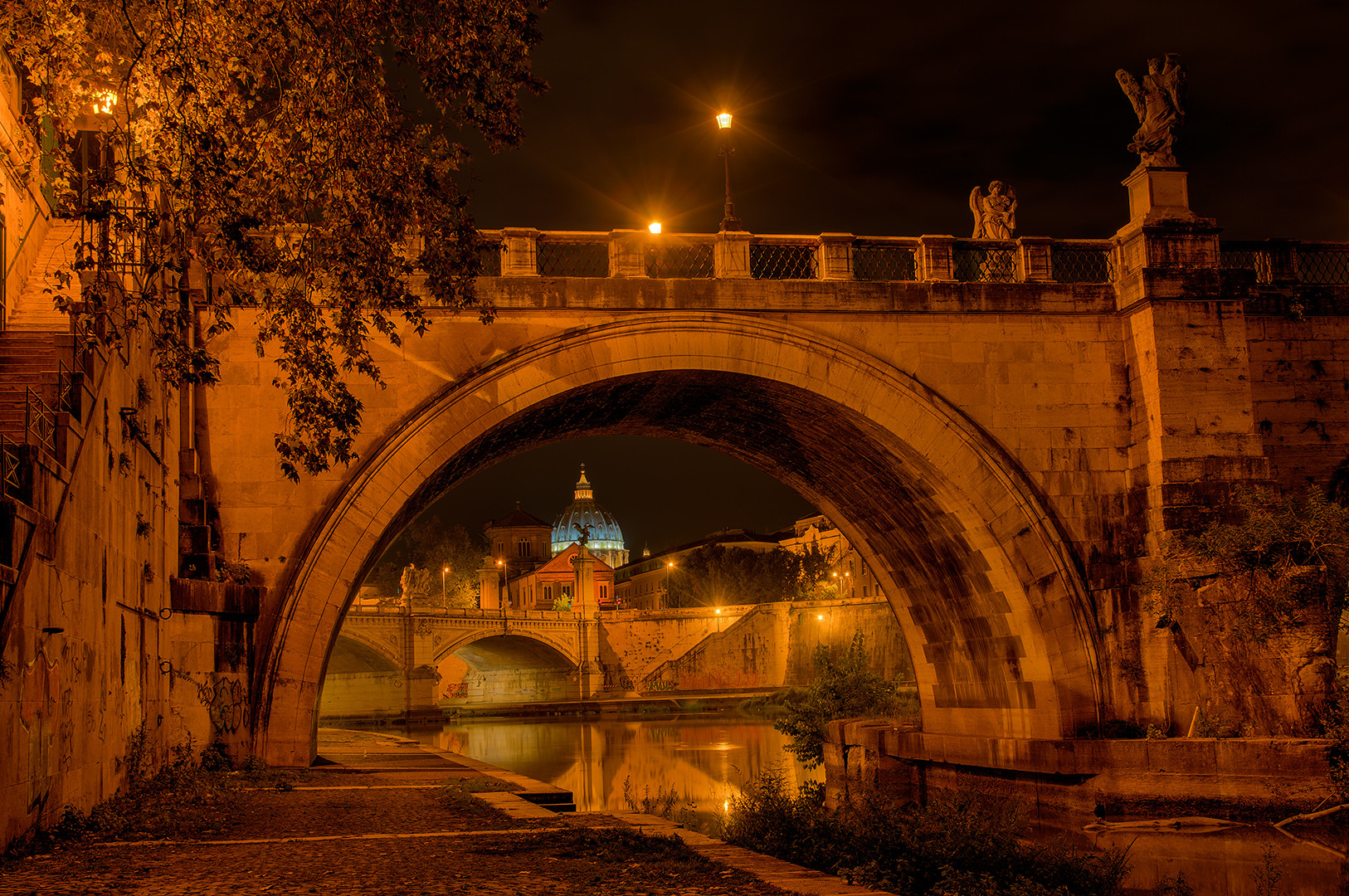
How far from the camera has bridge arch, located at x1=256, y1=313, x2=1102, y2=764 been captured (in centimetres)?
1443

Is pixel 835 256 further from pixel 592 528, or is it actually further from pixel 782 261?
pixel 592 528

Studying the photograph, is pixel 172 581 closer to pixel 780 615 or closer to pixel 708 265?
pixel 708 265

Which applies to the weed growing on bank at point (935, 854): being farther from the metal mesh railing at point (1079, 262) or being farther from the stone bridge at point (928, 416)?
the metal mesh railing at point (1079, 262)

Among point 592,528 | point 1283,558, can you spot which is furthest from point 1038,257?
point 592,528

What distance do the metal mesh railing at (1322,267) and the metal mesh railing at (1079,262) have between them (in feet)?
8.77

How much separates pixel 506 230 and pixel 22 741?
9459mm

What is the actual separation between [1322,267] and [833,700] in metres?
10.9

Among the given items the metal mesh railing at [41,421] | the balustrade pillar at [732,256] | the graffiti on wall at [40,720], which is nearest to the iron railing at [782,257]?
the balustrade pillar at [732,256]

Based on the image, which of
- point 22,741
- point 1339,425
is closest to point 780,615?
point 1339,425

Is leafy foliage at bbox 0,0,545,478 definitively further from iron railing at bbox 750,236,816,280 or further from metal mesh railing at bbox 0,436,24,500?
iron railing at bbox 750,236,816,280

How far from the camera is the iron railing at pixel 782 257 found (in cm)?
1625

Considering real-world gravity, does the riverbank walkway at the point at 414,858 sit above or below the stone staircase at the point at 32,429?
below

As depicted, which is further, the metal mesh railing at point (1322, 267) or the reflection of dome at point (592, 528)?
the reflection of dome at point (592, 528)

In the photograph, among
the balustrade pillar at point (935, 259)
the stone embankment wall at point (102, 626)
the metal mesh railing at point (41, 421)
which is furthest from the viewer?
A: the balustrade pillar at point (935, 259)
